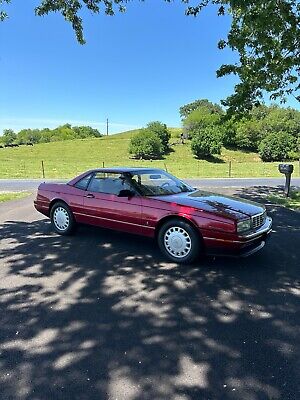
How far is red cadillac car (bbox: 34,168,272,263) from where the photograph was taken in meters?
4.41

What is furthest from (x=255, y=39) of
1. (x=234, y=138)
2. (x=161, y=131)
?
(x=234, y=138)

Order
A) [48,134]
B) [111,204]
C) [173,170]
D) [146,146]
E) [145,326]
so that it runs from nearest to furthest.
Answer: [145,326], [111,204], [173,170], [146,146], [48,134]

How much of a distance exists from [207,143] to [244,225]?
3705 cm

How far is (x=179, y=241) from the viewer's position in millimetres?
4641

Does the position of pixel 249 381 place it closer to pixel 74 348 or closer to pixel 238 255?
pixel 74 348

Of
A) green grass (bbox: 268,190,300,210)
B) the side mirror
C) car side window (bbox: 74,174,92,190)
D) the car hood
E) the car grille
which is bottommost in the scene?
green grass (bbox: 268,190,300,210)

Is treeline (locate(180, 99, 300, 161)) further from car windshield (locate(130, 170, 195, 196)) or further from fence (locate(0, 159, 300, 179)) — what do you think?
car windshield (locate(130, 170, 195, 196))

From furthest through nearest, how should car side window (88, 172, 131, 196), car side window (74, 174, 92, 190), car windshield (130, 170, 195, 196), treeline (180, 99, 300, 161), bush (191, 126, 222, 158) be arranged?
treeline (180, 99, 300, 161) < bush (191, 126, 222, 158) < car side window (74, 174, 92, 190) < car side window (88, 172, 131, 196) < car windshield (130, 170, 195, 196)

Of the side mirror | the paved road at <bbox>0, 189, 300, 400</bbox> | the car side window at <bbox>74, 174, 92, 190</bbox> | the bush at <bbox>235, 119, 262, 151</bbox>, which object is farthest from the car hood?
the bush at <bbox>235, 119, 262, 151</bbox>

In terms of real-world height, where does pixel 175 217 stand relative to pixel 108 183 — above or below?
below

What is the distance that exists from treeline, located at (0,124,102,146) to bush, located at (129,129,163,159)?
207ft

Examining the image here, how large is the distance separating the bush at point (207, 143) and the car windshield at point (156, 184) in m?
35.4

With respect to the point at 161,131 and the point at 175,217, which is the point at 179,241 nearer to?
the point at 175,217

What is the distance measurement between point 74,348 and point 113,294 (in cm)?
105
